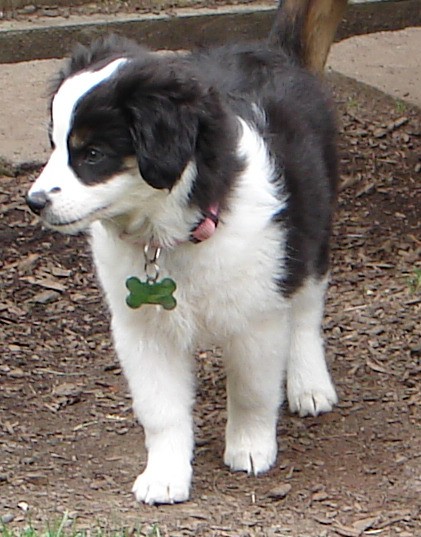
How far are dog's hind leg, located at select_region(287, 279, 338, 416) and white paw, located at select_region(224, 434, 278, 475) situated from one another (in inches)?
15.8

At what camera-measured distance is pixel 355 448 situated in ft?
14.2

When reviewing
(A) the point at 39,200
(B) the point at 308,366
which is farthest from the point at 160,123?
(B) the point at 308,366

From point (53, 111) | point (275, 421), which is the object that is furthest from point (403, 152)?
point (53, 111)

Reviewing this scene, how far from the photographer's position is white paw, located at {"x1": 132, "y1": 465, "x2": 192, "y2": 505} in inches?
157

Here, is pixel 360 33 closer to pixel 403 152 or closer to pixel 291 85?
pixel 403 152

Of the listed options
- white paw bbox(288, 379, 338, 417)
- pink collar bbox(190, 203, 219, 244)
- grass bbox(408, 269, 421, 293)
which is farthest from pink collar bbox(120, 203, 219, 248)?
grass bbox(408, 269, 421, 293)

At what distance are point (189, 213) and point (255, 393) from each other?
69 cm

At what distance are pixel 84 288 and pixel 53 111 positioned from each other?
2268 millimetres

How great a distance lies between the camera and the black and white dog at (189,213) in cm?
343

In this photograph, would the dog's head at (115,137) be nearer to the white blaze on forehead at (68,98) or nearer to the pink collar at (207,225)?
the white blaze on forehead at (68,98)

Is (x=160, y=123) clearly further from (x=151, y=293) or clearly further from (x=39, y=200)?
(x=151, y=293)

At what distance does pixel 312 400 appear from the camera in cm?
457

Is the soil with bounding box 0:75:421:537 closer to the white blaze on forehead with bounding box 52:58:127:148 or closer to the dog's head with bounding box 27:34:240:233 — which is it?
the dog's head with bounding box 27:34:240:233

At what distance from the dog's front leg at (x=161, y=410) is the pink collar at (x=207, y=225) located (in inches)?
15.4
